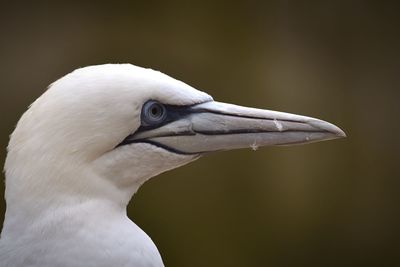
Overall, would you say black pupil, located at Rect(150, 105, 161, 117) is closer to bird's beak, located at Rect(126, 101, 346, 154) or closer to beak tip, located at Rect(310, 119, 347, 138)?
bird's beak, located at Rect(126, 101, 346, 154)

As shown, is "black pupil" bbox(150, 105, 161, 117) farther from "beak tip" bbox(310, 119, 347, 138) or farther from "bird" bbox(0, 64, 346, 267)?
"beak tip" bbox(310, 119, 347, 138)

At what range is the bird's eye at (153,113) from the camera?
8.47 feet

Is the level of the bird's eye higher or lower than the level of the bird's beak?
higher

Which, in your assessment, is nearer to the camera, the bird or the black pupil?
the bird

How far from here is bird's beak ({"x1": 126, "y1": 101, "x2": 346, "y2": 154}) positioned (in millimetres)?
2678

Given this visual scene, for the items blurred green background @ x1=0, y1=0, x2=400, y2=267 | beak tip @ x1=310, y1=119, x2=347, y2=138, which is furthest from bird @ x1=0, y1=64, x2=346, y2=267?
blurred green background @ x1=0, y1=0, x2=400, y2=267

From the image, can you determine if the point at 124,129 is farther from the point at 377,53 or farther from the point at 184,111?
the point at 377,53

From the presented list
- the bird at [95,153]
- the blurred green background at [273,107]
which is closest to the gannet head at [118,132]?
the bird at [95,153]

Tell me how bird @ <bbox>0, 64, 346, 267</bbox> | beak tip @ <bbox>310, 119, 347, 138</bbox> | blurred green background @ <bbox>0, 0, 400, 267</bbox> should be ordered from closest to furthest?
bird @ <bbox>0, 64, 346, 267</bbox>, beak tip @ <bbox>310, 119, 347, 138</bbox>, blurred green background @ <bbox>0, 0, 400, 267</bbox>

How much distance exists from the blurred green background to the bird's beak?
265 centimetres

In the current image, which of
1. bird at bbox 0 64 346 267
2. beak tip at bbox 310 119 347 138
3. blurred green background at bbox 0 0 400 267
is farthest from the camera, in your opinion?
blurred green background at bbox 0 0 400 267

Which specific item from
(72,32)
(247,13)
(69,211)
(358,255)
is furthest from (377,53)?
(69,211)

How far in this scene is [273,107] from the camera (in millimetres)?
5645

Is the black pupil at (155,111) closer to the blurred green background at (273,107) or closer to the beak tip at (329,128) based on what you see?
the beak tip at (329,128)
